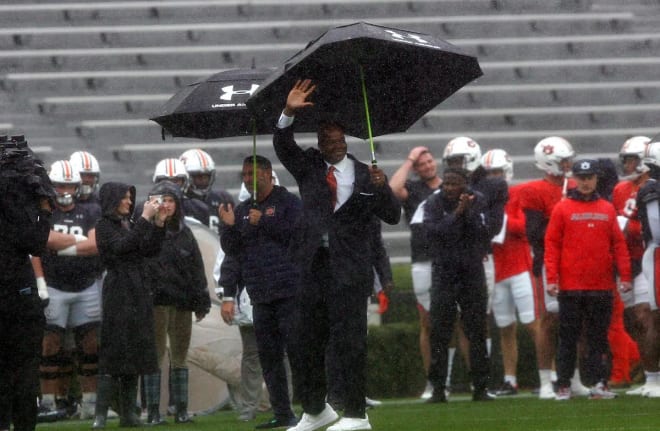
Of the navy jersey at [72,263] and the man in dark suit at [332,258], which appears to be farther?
the navy jersey at [72,263]

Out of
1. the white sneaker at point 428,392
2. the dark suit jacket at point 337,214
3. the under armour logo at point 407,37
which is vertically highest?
the under armour logo at point 407,37

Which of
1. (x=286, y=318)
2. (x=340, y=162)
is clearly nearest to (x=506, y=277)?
(x=286, y=318)

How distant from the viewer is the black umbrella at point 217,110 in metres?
10.6

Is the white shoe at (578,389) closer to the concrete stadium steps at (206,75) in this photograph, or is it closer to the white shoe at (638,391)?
the white shoe at (638,391)

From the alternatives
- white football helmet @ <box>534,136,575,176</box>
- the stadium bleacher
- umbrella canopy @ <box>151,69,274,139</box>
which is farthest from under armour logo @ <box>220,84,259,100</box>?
the stadium bleacher

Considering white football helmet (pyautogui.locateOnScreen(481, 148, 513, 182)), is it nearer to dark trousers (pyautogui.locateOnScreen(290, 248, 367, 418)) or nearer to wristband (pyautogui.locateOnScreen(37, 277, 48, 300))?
wristband (pyautogui.locateOnScreen(37, 277, 48, 300))

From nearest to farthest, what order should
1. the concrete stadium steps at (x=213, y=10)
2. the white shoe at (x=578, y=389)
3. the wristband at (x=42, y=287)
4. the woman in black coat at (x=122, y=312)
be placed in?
the woman in black coat at (x=122, y=312) < the wristband at (x=42, y=287) < the white shoe at (x=578, y=389) < the concrete stadium steps at (x=213, y=10)

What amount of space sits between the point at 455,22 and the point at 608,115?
237 cm

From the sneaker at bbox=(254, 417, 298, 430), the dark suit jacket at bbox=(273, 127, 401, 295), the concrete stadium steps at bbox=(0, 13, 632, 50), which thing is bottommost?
the sneaker at bbox=(254, 417, 298, 430)

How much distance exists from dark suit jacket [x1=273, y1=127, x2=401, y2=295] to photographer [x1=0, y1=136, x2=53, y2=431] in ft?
4.57

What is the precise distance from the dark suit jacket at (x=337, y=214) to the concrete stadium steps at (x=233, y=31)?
41.5ft

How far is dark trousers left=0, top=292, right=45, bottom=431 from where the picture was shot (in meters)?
8.49

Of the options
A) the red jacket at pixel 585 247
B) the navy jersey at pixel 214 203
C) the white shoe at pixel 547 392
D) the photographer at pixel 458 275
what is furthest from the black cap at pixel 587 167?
the navy jersey at pixel 214 203

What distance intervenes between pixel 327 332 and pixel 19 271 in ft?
5.92
